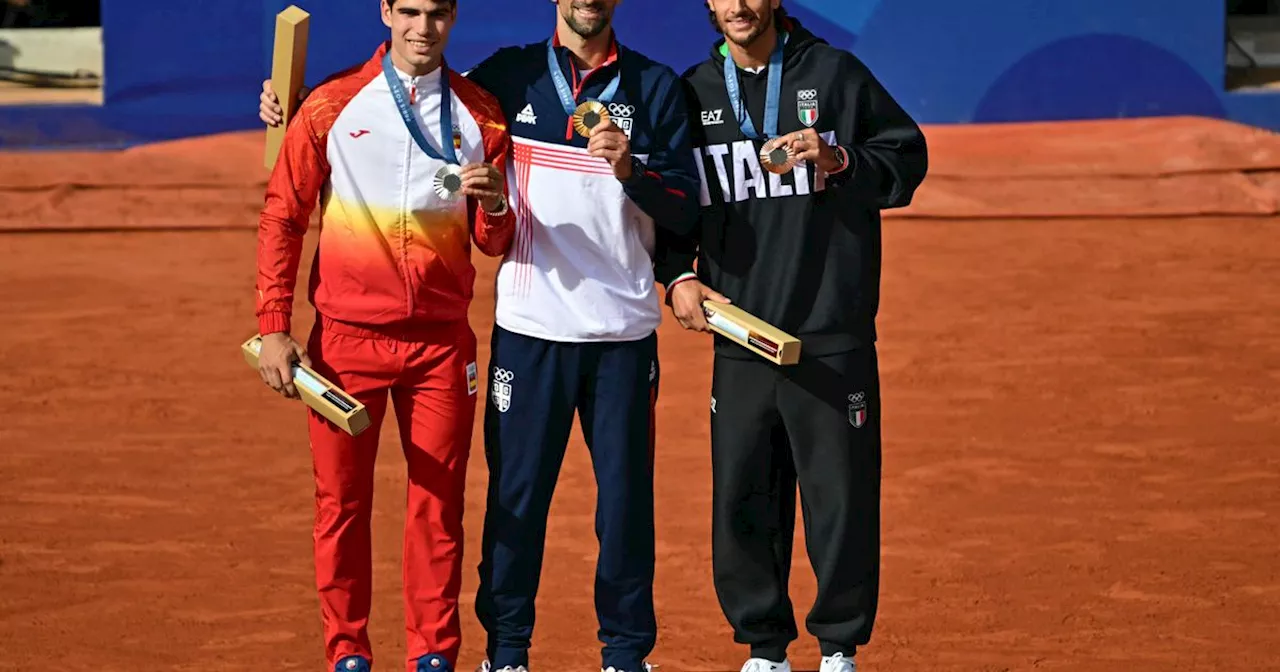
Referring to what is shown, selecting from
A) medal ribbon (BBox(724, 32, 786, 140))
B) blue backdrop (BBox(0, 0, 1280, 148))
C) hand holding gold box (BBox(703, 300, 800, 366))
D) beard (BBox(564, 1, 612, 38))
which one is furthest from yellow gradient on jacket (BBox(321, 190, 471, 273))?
blue backdrop (BBox(0, 0, 1280, 148))

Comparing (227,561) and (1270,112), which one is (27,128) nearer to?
(227,561)

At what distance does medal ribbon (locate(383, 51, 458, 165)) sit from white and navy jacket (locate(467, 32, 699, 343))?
0.21 metres

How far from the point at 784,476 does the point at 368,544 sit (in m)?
1.36

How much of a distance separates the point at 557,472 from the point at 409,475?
460 millimetres

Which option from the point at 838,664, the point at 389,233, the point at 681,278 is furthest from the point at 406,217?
the point at 838,664

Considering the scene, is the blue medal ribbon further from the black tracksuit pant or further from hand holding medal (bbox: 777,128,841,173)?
the black tracksuit pant

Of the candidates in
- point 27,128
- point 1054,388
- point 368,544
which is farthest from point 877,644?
point 27,128

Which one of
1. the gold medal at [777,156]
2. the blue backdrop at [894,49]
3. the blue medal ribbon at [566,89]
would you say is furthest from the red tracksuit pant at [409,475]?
the blue backdrop at [894,49]

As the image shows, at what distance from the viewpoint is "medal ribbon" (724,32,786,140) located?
5668mm

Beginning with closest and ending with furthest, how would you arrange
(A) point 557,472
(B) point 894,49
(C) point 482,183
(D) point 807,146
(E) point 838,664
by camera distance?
1. (C) point 482,183
2. (D) point 807,146
3. (A) point 557,472
4. (E) point 838,664
5. (B) point 894,49

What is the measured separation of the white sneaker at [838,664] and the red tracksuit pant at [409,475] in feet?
3.95

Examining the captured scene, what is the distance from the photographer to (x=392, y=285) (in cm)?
551

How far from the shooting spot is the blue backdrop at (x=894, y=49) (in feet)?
54.2

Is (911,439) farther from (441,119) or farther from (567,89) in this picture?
(441,119)
